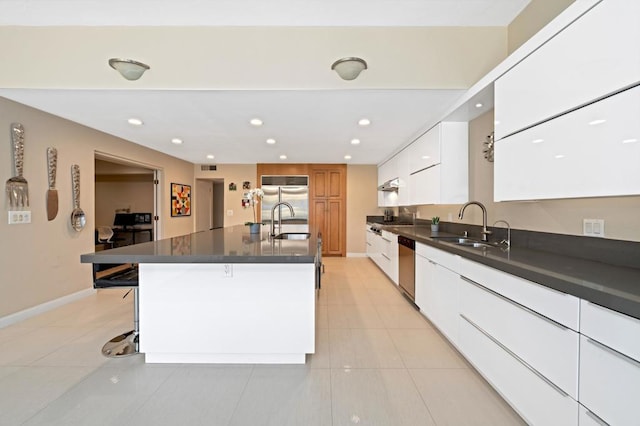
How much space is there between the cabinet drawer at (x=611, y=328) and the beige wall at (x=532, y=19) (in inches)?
85.0

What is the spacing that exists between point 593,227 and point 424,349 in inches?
58.6

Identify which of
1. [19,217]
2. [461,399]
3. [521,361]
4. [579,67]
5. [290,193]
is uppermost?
[579,67]

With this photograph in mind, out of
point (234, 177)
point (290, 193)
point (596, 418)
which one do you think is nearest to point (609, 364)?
point (596, 418)

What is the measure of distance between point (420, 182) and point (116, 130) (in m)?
4.28

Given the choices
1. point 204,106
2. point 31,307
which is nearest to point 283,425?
point 204,106

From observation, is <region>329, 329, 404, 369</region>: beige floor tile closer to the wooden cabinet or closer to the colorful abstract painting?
the wooden cabinet

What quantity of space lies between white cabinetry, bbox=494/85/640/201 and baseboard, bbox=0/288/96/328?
4.74 metres

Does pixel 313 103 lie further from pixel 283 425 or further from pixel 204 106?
pixel 283 425

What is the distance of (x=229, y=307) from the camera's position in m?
2.06

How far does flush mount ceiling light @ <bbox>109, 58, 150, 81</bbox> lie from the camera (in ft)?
6.88

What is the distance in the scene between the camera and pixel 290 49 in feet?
Answer: 8.17

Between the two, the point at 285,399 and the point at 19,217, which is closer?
the point at 285,399

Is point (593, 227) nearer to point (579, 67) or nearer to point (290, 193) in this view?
point (579, 67)

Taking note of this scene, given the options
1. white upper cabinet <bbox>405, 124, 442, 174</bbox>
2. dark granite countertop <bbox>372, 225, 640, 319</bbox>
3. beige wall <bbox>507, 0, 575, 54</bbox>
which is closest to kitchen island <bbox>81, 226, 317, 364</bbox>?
dark granite countertop <bbox>372, 225, 640, 319</bbox>
